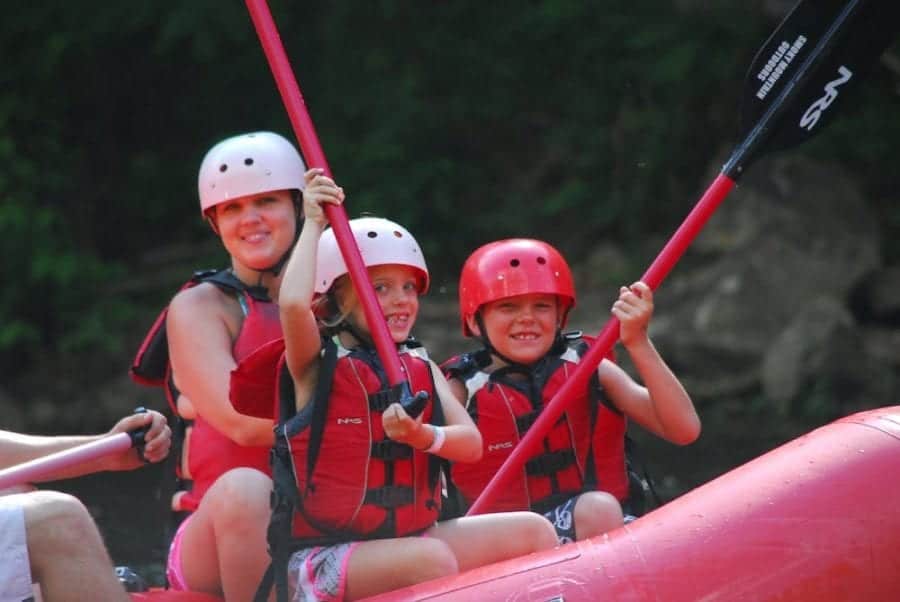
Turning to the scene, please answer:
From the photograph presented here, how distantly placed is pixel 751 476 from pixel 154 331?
1.62 meters

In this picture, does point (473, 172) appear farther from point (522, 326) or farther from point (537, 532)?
point (537, 532)

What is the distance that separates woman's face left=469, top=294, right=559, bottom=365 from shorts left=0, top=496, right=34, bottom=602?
1.38 m

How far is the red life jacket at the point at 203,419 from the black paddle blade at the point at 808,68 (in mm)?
1186

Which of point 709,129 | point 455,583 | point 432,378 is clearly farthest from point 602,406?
point 709,129

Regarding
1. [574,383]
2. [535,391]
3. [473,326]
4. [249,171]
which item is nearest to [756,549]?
[574,383]

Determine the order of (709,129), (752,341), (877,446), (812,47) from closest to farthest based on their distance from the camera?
1. (877,446)
2. (812,47)
3. (752,341)
4. (709,129)

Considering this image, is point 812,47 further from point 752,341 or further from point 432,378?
point 752,341

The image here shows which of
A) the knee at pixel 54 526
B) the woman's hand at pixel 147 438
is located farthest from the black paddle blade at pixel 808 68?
the knee at pixel 54 526

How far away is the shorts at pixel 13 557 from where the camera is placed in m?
3.15

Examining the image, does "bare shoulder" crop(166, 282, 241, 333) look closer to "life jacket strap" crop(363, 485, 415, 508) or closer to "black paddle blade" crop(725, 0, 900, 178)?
"life jacket strap" crop(363, 485, 415, 508)

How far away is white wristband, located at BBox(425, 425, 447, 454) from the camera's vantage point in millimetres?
3453

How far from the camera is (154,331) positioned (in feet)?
13.7

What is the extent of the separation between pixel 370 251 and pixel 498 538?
2.29ft

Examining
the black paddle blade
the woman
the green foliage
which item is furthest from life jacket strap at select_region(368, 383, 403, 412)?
the green foliage
